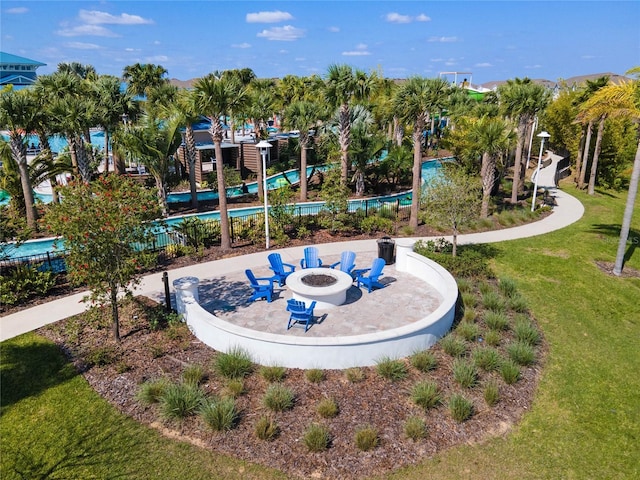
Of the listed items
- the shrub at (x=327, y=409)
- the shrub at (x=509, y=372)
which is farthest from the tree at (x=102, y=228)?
the shrub at (x=509, y=372)

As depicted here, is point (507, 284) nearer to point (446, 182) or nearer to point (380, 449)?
point (446, 182)

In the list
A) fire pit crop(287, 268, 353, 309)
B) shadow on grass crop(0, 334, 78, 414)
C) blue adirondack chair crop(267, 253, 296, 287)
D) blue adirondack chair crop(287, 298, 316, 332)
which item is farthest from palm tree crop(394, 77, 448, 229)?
shadow on grass crop(0, 334, 78, 414)

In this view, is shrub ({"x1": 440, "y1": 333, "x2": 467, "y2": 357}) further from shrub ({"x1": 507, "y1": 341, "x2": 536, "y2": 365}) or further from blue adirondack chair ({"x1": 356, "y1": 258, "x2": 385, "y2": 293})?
blue adirondack chair ({"x1": 356, "y1": 258, "x2": 385, "y2": 293})

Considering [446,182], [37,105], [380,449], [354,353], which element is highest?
[37,105]

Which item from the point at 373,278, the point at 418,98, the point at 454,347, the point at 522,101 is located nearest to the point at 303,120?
the point at 418,98

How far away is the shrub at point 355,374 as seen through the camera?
9727mm

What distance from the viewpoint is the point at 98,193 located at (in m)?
10.0

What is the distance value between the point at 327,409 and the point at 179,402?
9.60 feet

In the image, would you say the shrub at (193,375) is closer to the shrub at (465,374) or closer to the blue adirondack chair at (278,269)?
the blue adirondack chair at (278,269)

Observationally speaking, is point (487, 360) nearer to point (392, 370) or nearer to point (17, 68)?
point (392, 370)

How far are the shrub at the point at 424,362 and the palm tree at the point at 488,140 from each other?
1396 centimetres

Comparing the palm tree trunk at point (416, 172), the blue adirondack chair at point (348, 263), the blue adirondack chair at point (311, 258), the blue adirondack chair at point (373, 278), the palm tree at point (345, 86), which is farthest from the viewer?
the palm tree at point (345, 86)

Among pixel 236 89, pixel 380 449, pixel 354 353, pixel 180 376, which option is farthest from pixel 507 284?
pixel 236 89

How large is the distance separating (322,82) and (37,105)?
45.6 feet
